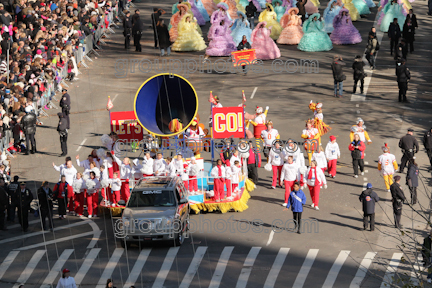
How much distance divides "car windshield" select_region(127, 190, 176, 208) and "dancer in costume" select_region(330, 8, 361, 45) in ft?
61.8

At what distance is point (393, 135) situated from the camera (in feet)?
85.7

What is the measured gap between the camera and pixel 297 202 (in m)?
19.3

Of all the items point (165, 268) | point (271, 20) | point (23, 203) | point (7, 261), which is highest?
point (271, 20)

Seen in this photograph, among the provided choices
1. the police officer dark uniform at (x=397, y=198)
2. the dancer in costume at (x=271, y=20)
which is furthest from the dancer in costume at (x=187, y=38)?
the police officer dark uniform at (x=397, y=198)

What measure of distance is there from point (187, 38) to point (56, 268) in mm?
18655

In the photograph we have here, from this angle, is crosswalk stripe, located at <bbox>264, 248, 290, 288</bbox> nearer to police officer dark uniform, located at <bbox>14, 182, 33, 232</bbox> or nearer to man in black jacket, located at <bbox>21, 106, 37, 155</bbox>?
police officer dark uniform, located at <bbox>14, 182, 33, 232</bbox>

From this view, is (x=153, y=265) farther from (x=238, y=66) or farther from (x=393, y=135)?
(x=238, y=66)

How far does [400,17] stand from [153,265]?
75.0 feet

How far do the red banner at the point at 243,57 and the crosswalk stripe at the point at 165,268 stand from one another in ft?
46.6

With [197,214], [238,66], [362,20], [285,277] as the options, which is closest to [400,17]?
[362,20]

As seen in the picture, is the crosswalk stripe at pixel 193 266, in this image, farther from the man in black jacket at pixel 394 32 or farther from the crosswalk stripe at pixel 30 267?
the man in black jacket at pixel 394 32

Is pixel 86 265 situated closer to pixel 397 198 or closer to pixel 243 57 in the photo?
pixel 397 198

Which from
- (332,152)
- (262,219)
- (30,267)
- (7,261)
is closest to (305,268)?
(262,219)

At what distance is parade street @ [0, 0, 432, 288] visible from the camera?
17.4 metres
